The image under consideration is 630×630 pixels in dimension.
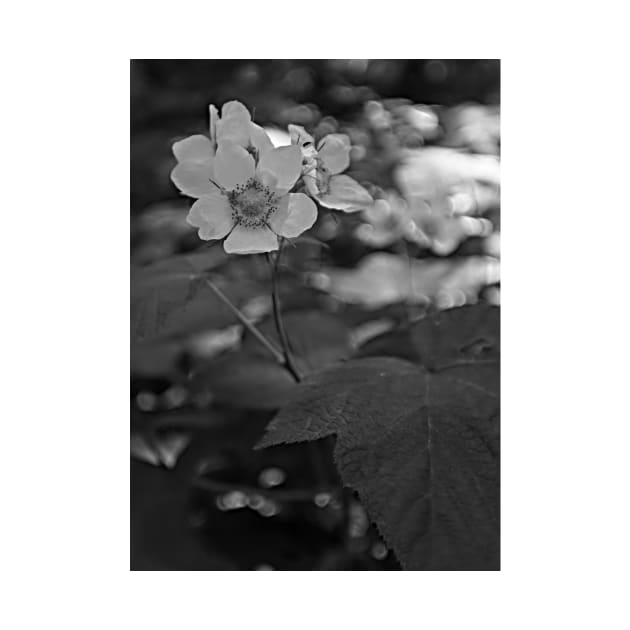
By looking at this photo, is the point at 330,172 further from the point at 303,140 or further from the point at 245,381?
the point at 245,381

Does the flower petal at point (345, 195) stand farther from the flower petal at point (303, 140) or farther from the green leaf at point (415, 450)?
the green leaf at point (415, 450)

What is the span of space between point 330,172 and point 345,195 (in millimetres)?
41

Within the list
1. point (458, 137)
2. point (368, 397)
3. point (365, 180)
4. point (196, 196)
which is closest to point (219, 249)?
point (196, 196)

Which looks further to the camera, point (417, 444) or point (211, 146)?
point (211, 146)

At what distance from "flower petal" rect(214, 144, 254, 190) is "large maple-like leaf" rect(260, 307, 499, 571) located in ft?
0.93

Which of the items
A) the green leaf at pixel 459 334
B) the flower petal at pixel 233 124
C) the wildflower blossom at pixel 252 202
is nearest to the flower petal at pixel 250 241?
the wildflower blossom at pixel 252 202

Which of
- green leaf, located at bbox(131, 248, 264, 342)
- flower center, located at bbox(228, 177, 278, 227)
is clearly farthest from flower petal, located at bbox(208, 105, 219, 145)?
green leaf, located at bbox(131, 248, 264, 342)

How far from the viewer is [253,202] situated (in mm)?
991

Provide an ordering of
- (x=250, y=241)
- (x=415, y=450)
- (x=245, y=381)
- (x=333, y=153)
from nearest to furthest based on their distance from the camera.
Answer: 1. (x=415, y=450)
2. (x=250, y=241)
3. (x=333, y=153)
4. (x=245, y=381)

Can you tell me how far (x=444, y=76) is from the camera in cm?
196

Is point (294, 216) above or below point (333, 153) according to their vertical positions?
below

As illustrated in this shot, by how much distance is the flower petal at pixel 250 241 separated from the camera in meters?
0.96

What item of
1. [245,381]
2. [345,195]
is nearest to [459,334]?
[345,195]

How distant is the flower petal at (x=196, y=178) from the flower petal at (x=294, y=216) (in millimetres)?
113
